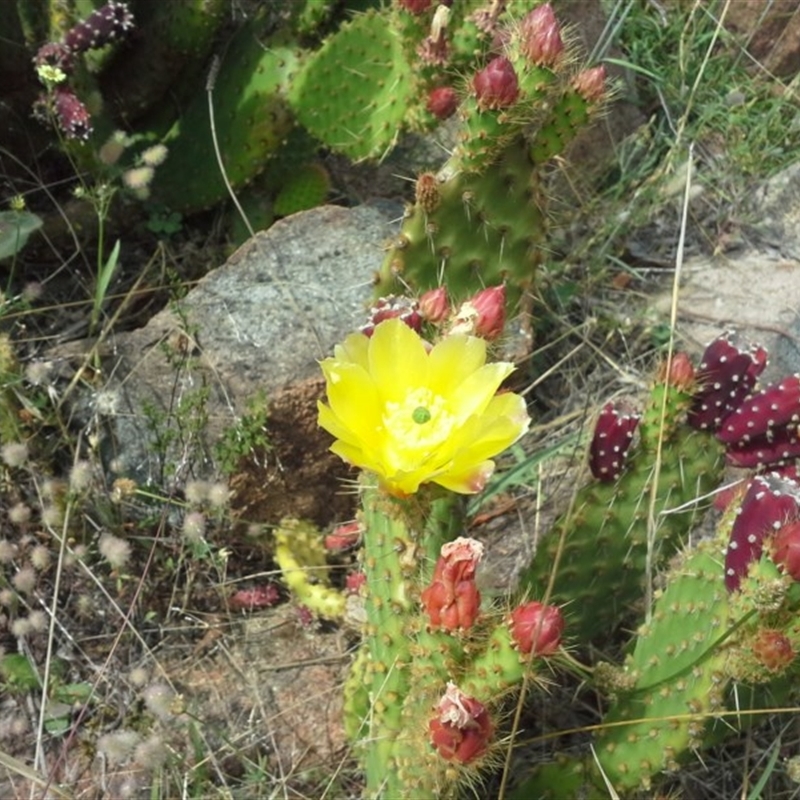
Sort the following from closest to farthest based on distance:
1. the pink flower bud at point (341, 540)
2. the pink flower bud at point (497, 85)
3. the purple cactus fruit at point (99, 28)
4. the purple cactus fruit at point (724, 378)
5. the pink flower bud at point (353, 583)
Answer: the pink flower bud at point (497, 85)
the purple cactus fruit at point (724, 378)
the pink flower bud at point (353, 583)
the pink flower bud at point (341, 540)
the purple cactus fruit at point (99, 28)

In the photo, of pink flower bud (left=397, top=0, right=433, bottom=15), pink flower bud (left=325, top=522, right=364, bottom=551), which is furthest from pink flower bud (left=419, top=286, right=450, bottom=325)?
pink flower bud (left=397, top=0, right=433, bottom=15)

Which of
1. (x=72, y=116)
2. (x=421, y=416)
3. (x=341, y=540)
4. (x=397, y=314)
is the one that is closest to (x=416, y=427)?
(x=421, y=416)

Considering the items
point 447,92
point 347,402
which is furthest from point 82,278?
point 347,402

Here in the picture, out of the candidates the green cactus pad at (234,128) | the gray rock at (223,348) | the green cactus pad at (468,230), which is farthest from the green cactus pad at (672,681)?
the green cactus pad at (234,128)

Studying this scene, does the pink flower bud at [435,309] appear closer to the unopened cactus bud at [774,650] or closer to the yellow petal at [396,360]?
the yellow petal at [396,360]

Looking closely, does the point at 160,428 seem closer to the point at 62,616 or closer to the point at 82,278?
the point at 62,616

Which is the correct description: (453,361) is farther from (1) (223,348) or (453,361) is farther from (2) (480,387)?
(1) (223,348)
